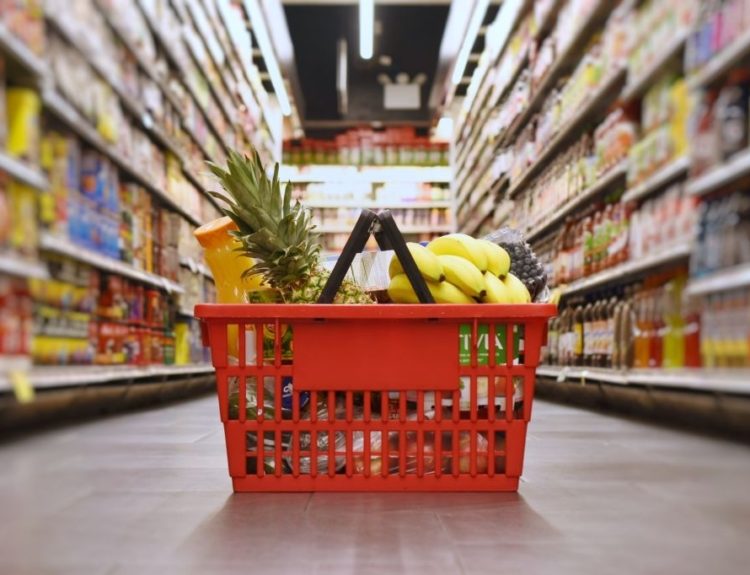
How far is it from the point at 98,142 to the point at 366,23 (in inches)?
159

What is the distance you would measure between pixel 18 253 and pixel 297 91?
28.8 feet

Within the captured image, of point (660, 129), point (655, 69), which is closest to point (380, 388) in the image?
point (660, 129)

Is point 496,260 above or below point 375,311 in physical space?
above

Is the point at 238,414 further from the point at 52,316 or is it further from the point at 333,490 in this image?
the point at 52,316

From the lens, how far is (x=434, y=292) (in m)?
1.52

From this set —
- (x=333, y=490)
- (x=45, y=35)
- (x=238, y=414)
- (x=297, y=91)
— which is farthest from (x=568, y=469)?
(x=297, y=91)

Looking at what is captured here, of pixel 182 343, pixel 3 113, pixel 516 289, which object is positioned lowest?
pixel 182 343

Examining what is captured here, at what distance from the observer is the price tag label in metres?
0.83

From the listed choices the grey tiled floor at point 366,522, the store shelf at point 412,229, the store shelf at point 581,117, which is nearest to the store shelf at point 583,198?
the store shelf at point 581,117

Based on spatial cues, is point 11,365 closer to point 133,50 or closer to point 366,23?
point 133,50

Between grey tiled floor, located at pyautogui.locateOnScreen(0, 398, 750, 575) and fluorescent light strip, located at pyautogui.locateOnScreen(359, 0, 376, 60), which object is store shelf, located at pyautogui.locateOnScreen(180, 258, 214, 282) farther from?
grey tiled floor, located at pyautogui.locateOnScreen(0, 398, 750, 575)

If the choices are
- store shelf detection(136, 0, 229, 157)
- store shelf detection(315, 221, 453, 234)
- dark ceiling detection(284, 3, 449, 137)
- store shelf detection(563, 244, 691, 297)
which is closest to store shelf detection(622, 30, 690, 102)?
store shelf detection(563, 244, 691, 297)

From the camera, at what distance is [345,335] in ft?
4.58

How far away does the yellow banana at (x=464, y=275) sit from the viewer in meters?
1.49
